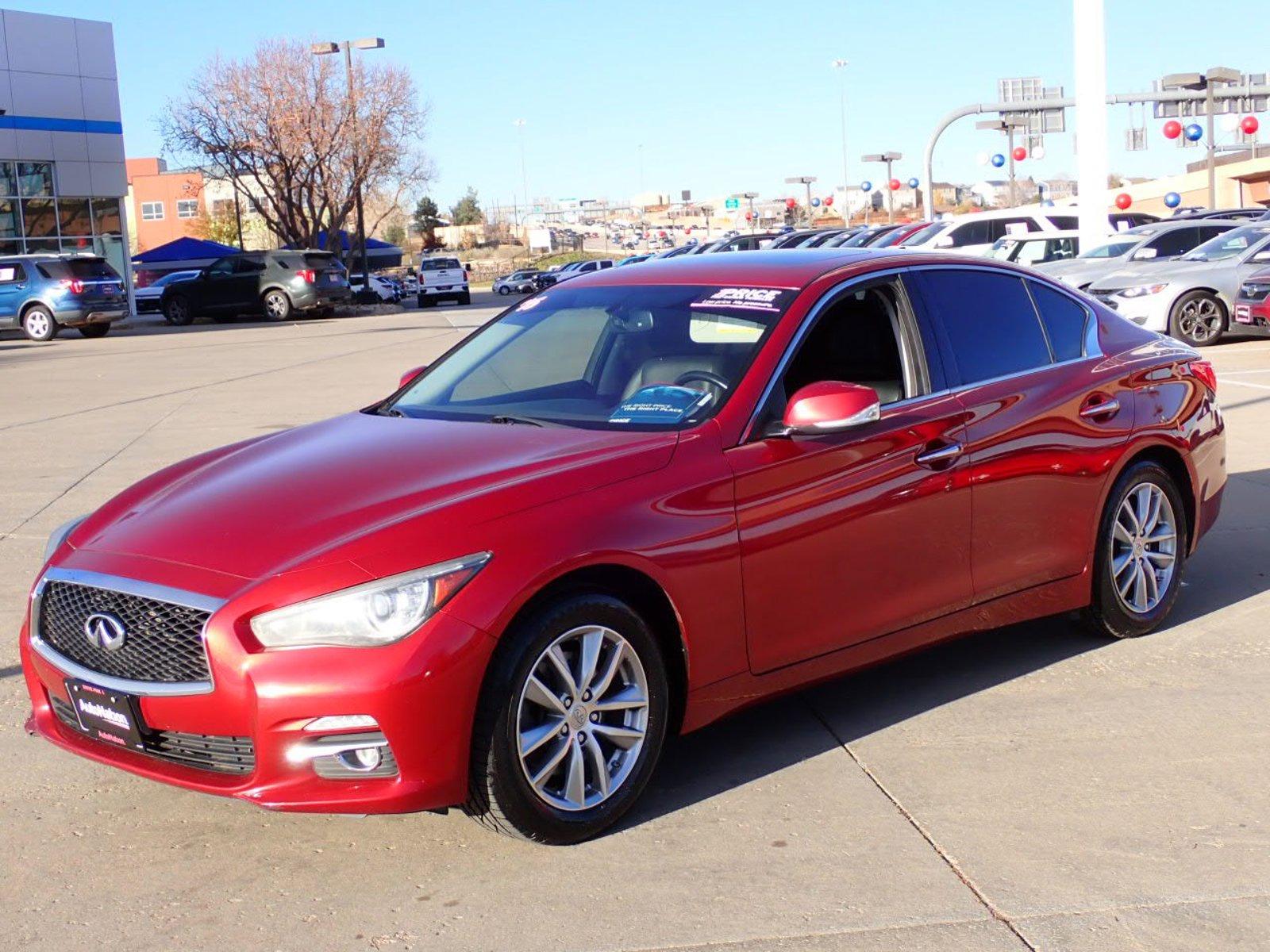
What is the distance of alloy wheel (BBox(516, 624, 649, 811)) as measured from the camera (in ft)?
13.3

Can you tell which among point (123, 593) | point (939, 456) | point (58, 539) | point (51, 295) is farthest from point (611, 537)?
point (51, 295)

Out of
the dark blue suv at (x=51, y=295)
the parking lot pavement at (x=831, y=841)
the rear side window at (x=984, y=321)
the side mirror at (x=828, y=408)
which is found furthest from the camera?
the dark blue suv at (x=51, y=295)

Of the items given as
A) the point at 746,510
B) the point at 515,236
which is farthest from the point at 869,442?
the point at 515,236

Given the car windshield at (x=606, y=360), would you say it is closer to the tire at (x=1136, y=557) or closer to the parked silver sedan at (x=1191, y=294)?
the tire at (x=1136, y=557)

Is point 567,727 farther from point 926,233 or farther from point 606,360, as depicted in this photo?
point 926,233

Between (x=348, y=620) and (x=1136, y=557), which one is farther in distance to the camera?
(x=1136, y=557)

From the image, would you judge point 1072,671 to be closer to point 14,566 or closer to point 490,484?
point 490,484

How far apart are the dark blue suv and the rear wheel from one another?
22.0 feet

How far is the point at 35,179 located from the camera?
41.2m

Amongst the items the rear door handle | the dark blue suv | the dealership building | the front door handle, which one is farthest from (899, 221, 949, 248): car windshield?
the front door handle

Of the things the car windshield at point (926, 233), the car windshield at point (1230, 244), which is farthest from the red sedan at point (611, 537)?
the car windshield at point (926, 233)

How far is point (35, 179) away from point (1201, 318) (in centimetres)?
3298

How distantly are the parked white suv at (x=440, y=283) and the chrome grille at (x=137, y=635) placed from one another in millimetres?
47025

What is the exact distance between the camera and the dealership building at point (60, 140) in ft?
132
